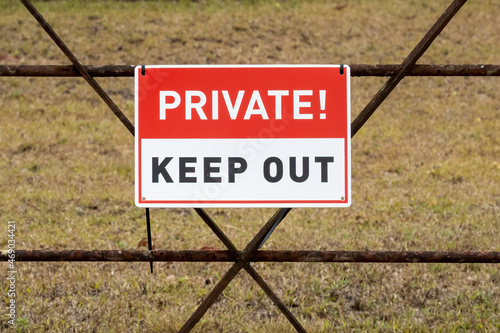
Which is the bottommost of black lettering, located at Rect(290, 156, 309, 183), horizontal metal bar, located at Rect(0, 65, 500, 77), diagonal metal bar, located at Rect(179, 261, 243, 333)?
diagonal metal bar, located at Rect(179, 261, 243, 333)

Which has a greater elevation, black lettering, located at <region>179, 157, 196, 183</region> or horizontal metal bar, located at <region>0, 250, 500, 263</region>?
black lettering, located at <region>179, 157, 196, 183</region>

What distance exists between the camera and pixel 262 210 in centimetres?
604

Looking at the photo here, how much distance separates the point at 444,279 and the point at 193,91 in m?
2.83

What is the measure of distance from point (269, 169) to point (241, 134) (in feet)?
0.68

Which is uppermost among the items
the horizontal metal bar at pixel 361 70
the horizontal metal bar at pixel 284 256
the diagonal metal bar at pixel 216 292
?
the horizontal metal bar at pixel 361 70

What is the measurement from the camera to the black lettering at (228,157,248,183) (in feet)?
7.34

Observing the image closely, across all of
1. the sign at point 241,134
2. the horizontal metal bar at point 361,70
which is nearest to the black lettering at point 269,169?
the sign at point 241,134

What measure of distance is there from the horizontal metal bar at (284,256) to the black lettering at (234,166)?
368 millimetres

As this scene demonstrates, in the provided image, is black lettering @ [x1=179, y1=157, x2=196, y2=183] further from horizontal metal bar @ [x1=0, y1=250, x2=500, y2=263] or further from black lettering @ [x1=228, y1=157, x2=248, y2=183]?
horizontal metal bar @ [x1=0, y1=250, x2=500, y2=263]

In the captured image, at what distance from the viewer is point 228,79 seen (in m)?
2.25

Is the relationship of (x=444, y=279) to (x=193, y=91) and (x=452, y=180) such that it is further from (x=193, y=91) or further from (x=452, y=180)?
(x=452, y=180)

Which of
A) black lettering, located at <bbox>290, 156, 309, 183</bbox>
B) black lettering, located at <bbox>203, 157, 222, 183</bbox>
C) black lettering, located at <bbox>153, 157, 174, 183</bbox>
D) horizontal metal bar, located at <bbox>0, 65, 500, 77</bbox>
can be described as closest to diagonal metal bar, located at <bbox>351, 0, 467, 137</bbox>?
horizontal metal bar, located at <bbox>0, 65, 500, 77</bbox>

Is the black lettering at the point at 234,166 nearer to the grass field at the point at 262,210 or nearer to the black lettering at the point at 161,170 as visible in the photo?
the black lettering at the point at 161,170

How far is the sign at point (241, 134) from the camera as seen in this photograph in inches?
87.7
